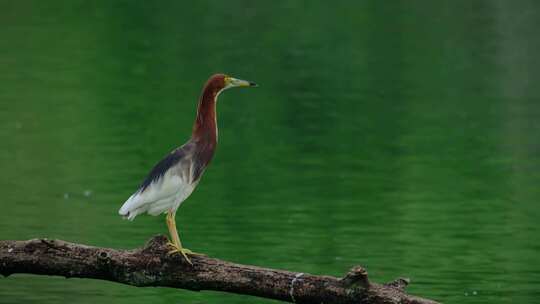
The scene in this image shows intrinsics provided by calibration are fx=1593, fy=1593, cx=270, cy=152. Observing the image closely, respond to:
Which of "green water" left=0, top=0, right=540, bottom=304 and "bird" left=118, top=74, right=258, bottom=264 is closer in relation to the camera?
"bird" left=118, top=74, right=258, bottom=264

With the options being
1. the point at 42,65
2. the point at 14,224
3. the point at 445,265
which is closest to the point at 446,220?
the point at 445,265

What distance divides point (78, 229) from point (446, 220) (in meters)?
3.56

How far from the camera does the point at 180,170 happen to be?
9.37 m

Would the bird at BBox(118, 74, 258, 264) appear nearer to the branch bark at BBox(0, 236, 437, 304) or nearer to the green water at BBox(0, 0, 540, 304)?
the branch bark at BBox(0, 236, 437, 304)

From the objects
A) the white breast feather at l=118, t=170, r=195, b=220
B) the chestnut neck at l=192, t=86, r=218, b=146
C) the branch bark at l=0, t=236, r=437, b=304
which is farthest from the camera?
the chestnut neck at l=192, t=86, r=218, b=146

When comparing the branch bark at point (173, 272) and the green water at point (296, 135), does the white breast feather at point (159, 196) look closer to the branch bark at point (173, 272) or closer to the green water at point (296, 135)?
the branch bark at point (173, 272)

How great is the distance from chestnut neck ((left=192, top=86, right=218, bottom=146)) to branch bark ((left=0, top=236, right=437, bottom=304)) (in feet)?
2.33

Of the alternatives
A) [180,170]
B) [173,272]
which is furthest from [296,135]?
[173,272]

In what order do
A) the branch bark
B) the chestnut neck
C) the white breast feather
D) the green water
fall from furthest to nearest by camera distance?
the green water
the chestnut neck
the white breast feather
the branch bark

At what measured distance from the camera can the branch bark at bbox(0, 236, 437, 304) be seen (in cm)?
894

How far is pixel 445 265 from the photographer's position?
1352 cm

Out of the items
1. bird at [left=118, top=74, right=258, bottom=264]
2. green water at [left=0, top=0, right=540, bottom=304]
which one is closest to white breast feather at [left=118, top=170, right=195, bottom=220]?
bird at [left=118, top=74, right=258, bottom=264]

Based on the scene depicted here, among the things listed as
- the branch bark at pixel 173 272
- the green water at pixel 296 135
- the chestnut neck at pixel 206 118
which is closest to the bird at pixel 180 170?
the chestnut neck at pixel 206 118

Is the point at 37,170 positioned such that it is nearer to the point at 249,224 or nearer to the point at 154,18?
the point at 249,224
